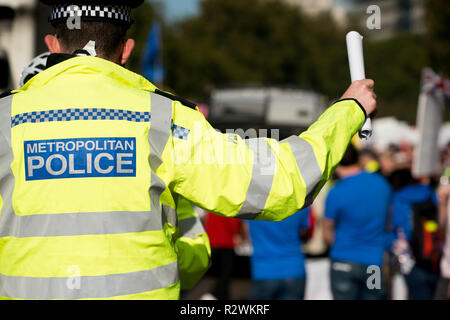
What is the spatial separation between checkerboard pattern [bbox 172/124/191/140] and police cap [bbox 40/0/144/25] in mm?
443

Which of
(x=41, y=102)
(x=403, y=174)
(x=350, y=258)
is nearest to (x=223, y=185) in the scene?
(x=41, y=102)

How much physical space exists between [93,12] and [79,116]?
375 millimetres

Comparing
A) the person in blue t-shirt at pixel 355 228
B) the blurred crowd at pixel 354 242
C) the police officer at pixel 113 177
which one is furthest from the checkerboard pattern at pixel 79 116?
the person in blue t-shirt at pixel 355 228

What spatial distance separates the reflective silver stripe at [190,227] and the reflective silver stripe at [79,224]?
0.48m

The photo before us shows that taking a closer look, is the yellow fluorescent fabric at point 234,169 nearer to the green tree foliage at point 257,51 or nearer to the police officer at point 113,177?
the police officer at point 113,177

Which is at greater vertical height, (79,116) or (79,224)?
(79,116)

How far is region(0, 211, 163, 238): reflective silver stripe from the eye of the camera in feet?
6.33

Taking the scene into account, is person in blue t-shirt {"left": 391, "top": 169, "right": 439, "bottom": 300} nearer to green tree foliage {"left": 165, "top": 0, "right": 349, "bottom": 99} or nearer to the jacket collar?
the jacket collar

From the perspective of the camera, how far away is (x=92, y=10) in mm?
2141

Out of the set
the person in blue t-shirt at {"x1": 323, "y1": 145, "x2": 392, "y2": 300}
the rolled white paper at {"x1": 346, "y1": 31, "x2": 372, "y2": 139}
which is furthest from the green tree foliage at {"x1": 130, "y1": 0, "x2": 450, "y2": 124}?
the rolled white paper at {"x1": 346, "y1": 31, "x2": 372, "y2": 139}

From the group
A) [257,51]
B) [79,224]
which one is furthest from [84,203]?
[257,51]

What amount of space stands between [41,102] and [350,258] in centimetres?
427

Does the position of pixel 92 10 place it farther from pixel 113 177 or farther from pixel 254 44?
pixel 254 44
